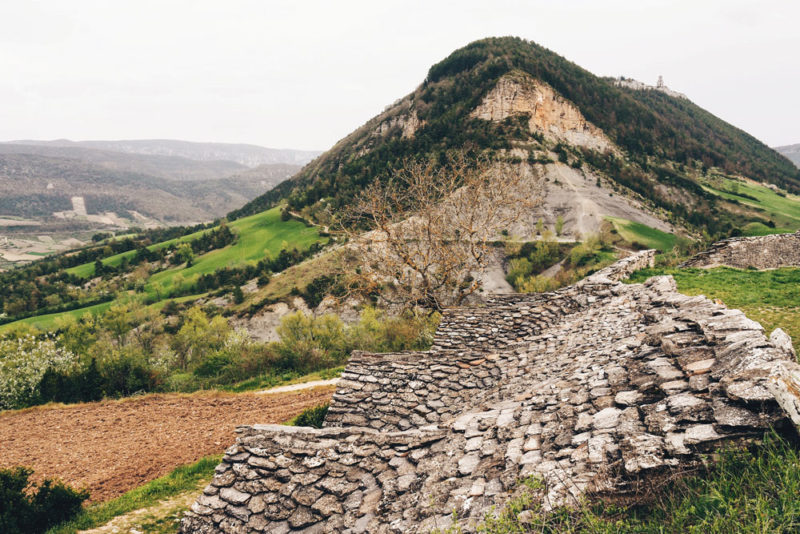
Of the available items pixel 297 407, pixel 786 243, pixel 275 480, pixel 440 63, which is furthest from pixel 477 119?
pixel 275 480

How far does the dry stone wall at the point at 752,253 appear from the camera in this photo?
67.8 ft

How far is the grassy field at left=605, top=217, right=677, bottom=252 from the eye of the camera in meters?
66.4

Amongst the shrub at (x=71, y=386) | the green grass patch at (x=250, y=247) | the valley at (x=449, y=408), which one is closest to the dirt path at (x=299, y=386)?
the valley at (x=449, y=408)

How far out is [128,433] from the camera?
16.4 metres

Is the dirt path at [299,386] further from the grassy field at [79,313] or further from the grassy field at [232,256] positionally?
the grassy field at [232,256]

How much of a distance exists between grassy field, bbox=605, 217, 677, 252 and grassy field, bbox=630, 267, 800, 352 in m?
56.9

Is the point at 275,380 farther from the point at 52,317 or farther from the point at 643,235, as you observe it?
the point at 52,317

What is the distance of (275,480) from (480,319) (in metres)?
7.95

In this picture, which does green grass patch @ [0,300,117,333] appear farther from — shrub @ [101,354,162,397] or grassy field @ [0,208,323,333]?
shrub @ [101,354,162,397]

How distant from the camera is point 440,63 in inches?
7461

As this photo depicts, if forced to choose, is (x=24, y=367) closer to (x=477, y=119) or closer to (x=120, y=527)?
(x=120, y=527)

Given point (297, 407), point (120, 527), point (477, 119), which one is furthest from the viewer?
point (477, 119)

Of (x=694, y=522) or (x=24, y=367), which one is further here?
(x=24, y=367)

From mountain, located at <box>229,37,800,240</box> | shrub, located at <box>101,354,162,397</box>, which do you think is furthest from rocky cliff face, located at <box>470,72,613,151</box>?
shrub, located at <box>101,354,162,397</box>
